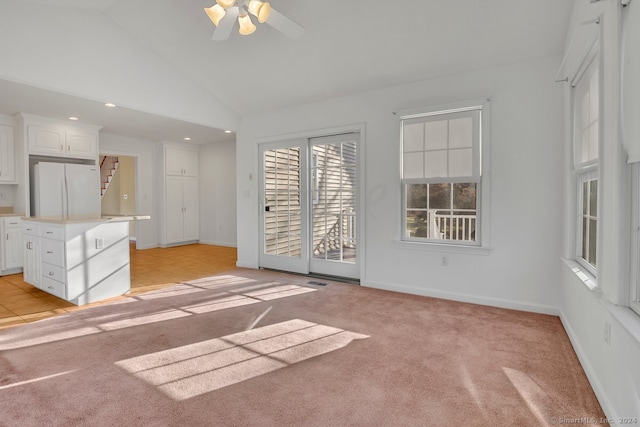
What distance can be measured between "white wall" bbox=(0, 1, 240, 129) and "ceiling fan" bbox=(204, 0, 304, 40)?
1.98 meters

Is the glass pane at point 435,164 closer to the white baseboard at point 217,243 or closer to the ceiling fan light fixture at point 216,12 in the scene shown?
the ceiling fan light fixture at point 216,12

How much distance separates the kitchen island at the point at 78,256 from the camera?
3500mm

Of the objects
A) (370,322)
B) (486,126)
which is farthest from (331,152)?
(370,322)

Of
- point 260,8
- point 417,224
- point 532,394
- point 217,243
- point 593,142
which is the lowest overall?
point 532,394

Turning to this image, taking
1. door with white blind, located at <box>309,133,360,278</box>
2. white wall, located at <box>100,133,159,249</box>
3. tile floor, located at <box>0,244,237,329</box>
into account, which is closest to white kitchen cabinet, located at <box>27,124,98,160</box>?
white wall, located at <box>100,133,159,249</box>

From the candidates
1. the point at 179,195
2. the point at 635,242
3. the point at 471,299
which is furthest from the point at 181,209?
the point at 635,242

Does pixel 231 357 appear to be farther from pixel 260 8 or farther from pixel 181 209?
pixel 181 209

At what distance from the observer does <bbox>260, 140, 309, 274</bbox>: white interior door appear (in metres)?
4.91

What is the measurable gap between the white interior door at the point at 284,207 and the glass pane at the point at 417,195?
155cm

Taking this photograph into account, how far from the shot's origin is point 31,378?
2113 mm

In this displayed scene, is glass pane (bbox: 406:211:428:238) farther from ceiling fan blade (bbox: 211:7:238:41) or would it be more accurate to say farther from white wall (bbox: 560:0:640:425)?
ceiling fan blade (bbox: 211:7:238:41)

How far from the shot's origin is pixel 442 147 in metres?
3.72

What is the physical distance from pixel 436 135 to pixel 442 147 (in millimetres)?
159

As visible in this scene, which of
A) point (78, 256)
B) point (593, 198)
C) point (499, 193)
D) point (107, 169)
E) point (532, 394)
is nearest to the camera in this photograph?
point (532, 394)
